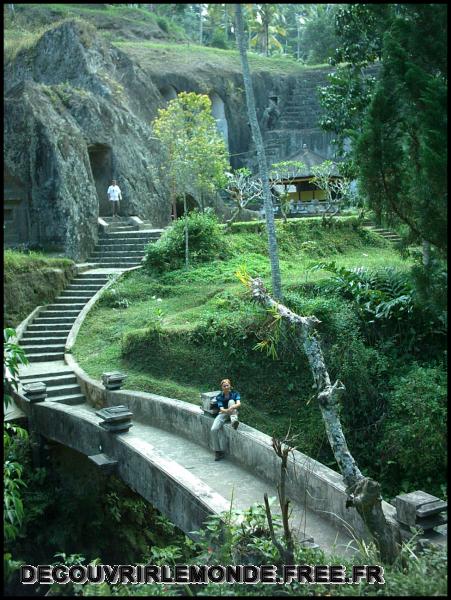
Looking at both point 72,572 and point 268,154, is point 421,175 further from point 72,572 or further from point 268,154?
point 268,154

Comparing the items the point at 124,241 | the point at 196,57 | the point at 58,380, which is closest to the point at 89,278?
the point at 124,241

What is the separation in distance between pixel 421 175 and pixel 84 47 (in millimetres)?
21199

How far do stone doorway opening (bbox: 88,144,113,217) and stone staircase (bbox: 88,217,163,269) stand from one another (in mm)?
2300

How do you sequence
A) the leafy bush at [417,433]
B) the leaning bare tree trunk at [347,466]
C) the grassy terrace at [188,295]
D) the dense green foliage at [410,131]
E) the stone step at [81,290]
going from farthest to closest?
the stone step at [81,290]
the grassy terrace at [188,295]
the leafy bush at [417,433]
the leaning bare tree trunk at [347,466]
the dense green foliage at [410,131]

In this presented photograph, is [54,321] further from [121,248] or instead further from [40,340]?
[121,248]

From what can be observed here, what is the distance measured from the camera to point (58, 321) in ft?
51.4

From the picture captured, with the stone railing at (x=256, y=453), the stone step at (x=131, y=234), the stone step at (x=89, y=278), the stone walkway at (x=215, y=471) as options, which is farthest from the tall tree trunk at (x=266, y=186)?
the stone step at (x=131, y=234)

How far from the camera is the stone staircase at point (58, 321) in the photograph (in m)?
14.6

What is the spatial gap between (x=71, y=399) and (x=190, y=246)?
6.81 metres

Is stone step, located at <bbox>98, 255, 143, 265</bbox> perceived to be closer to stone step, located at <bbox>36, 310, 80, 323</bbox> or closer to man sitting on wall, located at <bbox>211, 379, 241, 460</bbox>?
stone step, located at <bbox>36, 310, 80, 323</bbox>

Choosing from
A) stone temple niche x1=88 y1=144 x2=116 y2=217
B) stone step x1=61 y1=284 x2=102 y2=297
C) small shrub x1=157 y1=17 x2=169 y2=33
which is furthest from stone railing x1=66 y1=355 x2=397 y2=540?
small shrub x1=157 y1=17 x2=169 y2=33

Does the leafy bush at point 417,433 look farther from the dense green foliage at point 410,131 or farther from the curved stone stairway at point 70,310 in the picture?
the curved stone stairway at point 70,310

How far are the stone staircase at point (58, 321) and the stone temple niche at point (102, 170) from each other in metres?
6.00

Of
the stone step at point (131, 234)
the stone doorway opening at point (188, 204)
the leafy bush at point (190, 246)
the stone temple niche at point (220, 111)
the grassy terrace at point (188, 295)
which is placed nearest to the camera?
the grassy terrace at point (188, 295)
